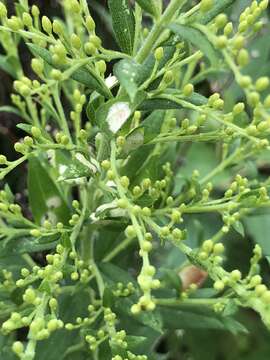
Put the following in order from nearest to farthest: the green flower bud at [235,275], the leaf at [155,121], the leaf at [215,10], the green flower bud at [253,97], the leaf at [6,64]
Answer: the green flower bud at [253,97] → the green flower bud at [235,275] → the leaf at [215,10] → the leaf at [155,121] → the leaf at [6,64]

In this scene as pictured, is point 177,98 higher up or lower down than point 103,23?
lower down

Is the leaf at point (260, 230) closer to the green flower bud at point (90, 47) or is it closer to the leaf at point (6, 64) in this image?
the leaf at point (6, 64)

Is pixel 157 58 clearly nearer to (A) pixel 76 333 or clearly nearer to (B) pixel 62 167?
(B) pixel 62 167

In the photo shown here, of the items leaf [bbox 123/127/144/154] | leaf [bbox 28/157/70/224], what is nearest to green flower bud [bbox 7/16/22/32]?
leaf [bbox 123/127/144/154]

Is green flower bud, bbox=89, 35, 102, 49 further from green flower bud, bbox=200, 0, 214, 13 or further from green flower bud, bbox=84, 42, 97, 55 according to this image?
green flower bud, bbox=200, 0, 214, 13

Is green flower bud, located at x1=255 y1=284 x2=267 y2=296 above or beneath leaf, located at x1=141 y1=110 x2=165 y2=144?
beneath

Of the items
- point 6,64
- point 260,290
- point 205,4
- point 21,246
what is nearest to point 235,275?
point 260,290

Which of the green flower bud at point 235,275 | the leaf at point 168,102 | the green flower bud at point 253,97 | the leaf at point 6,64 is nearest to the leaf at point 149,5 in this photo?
the leaf at point 168,102

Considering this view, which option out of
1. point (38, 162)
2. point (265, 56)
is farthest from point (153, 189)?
point (265, 56)
